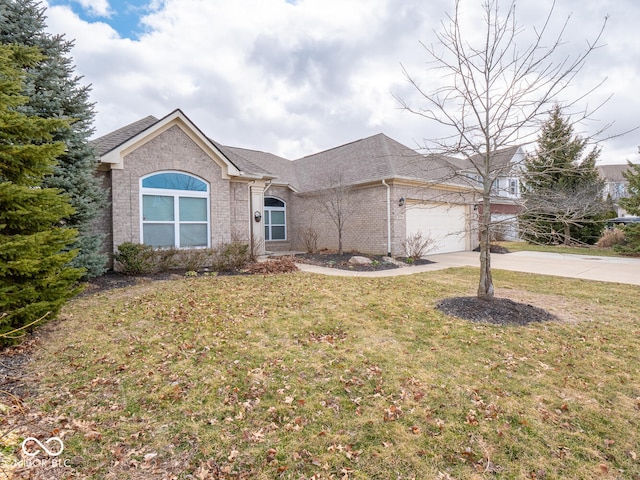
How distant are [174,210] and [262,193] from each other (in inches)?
159

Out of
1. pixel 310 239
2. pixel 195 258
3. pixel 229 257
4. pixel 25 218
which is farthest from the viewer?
pixel 310 239

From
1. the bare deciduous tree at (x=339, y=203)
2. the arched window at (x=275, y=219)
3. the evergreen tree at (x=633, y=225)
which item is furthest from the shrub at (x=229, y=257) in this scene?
the evergreen tree at (x=633, y=225)

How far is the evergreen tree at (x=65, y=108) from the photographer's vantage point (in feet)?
24.5

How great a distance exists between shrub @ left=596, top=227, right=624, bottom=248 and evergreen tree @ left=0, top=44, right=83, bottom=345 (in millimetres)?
24302

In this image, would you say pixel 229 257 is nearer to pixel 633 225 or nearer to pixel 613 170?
pixel 633 225

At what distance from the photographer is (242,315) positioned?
5.81 metres

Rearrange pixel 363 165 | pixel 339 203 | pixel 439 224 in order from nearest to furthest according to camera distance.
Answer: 1. pixel 339 203
2. pixel 363 165
3. pixel 439 224

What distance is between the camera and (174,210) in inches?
425

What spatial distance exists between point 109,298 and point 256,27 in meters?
10.2

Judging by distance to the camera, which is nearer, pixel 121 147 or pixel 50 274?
pixel 50 274

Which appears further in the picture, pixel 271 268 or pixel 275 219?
pixel 275 219

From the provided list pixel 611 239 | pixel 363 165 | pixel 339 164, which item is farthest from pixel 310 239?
pixel 611 239

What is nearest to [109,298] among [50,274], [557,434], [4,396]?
[50,274]

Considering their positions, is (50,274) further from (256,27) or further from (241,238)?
(256,27)
